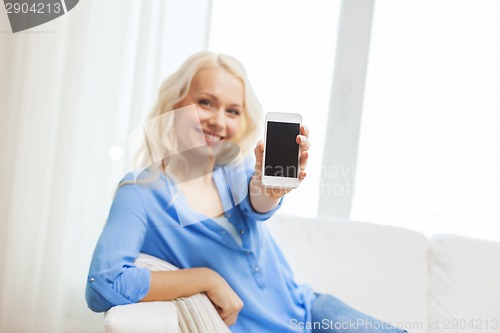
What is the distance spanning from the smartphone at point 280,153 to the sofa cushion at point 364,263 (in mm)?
483

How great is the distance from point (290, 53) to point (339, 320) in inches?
43.3

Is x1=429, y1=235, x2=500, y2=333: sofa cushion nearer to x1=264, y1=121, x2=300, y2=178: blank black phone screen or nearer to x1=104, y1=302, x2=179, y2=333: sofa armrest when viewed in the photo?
x1=264, y1=121, x2=300, y2=178: blank black phone screen

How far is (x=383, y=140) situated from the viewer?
2104 millimetres

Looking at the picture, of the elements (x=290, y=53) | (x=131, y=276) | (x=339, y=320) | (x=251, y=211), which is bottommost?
(x=339, y=320)

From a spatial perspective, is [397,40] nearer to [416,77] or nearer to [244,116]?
[416,77]

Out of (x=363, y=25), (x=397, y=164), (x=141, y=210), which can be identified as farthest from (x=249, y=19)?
(x=141, y=210)

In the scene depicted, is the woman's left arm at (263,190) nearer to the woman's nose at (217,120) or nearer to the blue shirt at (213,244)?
the blue shirt at (213,244)

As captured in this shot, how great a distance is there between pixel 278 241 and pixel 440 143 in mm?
845

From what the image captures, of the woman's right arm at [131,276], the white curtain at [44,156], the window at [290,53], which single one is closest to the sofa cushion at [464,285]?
the window at [290,53]

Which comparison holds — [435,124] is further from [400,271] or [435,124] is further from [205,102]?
[205,102]

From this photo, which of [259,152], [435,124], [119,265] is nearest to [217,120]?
[259,152]

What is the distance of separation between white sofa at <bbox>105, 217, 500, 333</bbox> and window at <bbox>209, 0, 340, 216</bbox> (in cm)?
38

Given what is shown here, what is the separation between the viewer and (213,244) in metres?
1.31

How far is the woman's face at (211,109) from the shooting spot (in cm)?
144
